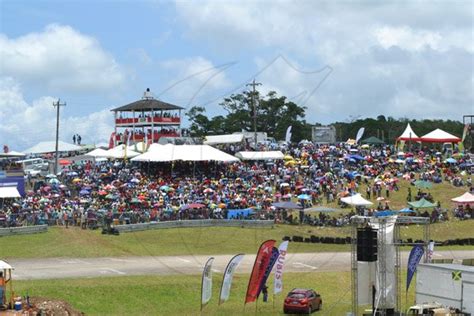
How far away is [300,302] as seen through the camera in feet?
115

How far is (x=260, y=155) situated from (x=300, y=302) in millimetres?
50269

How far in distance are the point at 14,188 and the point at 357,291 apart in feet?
143

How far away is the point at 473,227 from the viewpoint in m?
63.6

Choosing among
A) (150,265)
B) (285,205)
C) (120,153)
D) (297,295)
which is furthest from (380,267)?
(120,153)

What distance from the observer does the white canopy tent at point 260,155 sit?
8409 cm

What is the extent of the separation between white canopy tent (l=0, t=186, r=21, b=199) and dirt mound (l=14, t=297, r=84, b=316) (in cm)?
3314

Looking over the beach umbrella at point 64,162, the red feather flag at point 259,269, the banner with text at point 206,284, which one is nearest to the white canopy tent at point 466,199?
the red feather flag at point 259,269

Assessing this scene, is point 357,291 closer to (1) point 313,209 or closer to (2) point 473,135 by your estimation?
(1) point 313,209

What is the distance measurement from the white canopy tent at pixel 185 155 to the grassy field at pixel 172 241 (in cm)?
1936

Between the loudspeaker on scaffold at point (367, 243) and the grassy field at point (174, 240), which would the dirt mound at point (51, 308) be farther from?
the grassy field at point (174, 240)

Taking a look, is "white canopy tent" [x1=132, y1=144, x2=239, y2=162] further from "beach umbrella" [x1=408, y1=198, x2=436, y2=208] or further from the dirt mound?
the dirt mound

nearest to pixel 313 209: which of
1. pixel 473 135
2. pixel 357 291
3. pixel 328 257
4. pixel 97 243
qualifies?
pixel 328 257

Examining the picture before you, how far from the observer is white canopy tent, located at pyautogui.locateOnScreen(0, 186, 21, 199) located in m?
66.6

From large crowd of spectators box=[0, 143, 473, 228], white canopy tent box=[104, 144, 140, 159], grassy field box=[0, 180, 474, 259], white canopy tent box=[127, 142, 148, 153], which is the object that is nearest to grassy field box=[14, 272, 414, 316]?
grassy field box=[0, 180, 474, 259]
